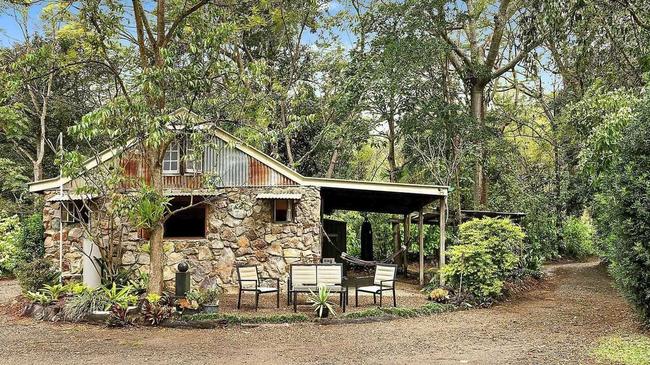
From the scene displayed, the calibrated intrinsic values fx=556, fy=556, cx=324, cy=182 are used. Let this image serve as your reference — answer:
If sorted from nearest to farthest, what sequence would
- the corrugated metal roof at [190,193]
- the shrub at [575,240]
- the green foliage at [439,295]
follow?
the green foliage at [439,295] → the corrugated metal roof at [190,193] → the shrub at [575,240]

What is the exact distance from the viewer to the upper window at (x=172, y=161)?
11.7 meters

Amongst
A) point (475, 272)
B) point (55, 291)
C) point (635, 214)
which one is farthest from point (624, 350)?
point (55, 291)

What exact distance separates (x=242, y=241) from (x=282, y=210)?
1065mm

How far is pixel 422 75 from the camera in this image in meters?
17.1

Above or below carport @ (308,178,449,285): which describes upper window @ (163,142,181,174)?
above

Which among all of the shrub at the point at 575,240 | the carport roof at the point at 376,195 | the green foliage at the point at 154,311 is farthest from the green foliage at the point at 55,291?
the shrub at the point at 575,240

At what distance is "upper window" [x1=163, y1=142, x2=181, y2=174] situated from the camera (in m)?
11.7

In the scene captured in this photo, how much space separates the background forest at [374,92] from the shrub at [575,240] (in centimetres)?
8

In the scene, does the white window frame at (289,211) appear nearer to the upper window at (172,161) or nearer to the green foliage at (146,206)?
the upper window at (172,161)

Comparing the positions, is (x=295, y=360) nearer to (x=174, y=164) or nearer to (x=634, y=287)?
(x=634, y=287)

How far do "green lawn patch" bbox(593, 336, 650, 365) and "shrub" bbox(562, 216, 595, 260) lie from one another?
14.5 m

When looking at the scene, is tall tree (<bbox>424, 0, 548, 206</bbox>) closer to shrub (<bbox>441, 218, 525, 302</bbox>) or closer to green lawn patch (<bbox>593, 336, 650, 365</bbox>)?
shrub (<bbox>441, 218, 525, 302</bbox>)

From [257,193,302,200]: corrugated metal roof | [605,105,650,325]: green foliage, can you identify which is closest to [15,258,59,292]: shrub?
[257,193,302,200]: corrugated metal roof

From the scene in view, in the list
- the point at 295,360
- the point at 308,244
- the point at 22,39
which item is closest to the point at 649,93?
the point at 295,360
